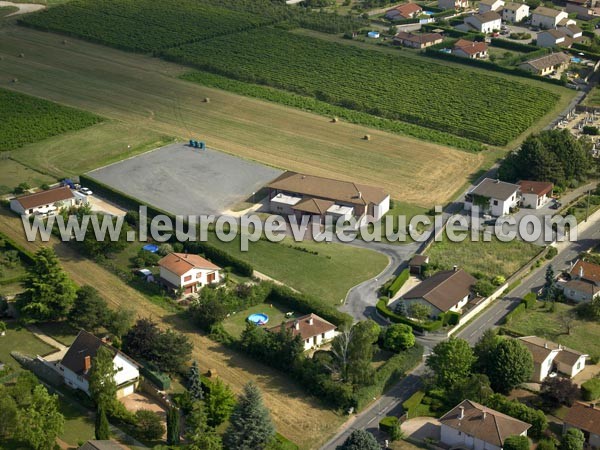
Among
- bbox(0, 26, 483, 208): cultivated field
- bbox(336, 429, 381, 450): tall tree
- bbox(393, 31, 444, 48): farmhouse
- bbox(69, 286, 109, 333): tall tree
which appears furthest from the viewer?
bbox(393, 31, 444, 48): farmhouse

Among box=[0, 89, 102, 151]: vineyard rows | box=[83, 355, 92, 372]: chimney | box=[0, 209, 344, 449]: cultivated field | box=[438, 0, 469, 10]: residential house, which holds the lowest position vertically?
box=[0, 209, 344, 449]: cultivated field

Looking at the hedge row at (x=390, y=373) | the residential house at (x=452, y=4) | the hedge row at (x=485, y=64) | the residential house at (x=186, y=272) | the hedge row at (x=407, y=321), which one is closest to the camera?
the hedge row at (x=390, y=373)

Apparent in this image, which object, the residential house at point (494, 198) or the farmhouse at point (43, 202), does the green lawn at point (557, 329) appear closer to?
the residential house at point (494, 198)

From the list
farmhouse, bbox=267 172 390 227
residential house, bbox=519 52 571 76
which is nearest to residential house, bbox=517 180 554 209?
farmhouse, bbox=267 172 390 227

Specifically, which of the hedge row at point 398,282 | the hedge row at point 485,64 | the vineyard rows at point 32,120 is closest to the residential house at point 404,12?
the hedge row at point 485,64

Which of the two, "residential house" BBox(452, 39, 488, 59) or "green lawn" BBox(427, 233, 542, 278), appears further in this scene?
"residential house" BBox(452, 39, 488, 59)

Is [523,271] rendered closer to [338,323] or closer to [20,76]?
[338,323]

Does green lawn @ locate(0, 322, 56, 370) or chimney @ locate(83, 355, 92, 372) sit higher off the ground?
chimney @ locate(83, 355, 92, 372)

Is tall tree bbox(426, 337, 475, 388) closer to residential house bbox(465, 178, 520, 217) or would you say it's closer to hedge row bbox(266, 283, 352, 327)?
hedge row bbox(266, 283, 352, 327)

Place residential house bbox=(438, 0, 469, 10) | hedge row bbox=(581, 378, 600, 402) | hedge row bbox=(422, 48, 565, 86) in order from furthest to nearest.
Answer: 1. residential house bbox=(438, 0, 469, 10)
2. hedge row bbox=(422, 48, 565, 86)
3. hedge row bbox=(581, 378, 600, 402)
